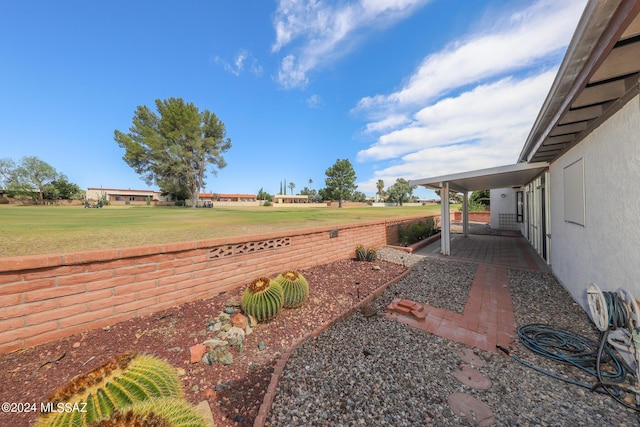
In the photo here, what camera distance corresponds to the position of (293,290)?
3.65 meters

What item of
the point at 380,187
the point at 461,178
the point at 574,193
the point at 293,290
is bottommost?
the point at 293,290

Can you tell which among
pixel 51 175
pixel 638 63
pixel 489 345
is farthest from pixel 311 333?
pixel 51 175

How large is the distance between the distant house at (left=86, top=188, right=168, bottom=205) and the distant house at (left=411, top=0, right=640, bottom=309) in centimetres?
5812

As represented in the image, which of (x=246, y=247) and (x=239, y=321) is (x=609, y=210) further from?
(x=246, y=247)

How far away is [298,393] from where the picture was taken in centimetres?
213

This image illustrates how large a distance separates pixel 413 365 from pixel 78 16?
13.3 metres

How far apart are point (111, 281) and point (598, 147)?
7008 millimetres

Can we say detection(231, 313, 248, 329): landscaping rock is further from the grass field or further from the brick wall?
the grass field

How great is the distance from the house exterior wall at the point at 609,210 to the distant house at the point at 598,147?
0.01m

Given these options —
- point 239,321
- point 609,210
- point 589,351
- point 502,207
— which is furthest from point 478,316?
point 502,207

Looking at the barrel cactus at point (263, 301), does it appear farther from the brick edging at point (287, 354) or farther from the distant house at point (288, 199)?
the distant house at point (288, 199)

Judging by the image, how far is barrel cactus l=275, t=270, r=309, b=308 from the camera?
3.62 metres

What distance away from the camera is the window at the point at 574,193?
375 centimetres

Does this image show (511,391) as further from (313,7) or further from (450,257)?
(313,7)
